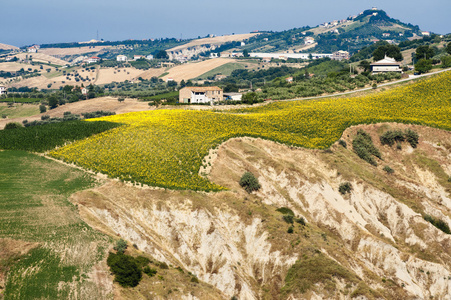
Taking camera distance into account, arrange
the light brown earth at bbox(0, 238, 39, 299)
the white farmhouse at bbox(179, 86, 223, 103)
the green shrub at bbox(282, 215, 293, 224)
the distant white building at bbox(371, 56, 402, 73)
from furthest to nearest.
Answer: the distant white building at bbox(371, 56, 402, 73) → the white farmhouse at bbox(179, 86, 223, 103) → the green shrub at bbox(282, 215, 293, 224) → the light brown earth at bbox(0, 238, 39, 299)

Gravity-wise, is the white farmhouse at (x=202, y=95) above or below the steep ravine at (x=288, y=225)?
above

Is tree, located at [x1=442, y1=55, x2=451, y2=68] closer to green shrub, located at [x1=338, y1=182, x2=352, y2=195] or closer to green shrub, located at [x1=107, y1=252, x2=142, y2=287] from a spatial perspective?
green shrub, located at [x1=338, y1=182, x2=352, y2=195]

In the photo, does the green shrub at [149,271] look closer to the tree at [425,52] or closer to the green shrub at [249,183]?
the green shrub at [249,183]

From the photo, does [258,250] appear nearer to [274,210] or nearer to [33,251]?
[274,210]

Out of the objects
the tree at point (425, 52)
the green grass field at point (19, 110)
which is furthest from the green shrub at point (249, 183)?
the tree at point (425, 52)

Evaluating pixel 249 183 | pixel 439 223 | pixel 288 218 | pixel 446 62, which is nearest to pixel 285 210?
pixel 288 218

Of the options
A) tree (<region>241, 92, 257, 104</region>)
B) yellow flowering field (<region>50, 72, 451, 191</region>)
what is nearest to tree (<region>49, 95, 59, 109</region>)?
yellow flowering field (<region>50, 72, 451, 191</region>)
